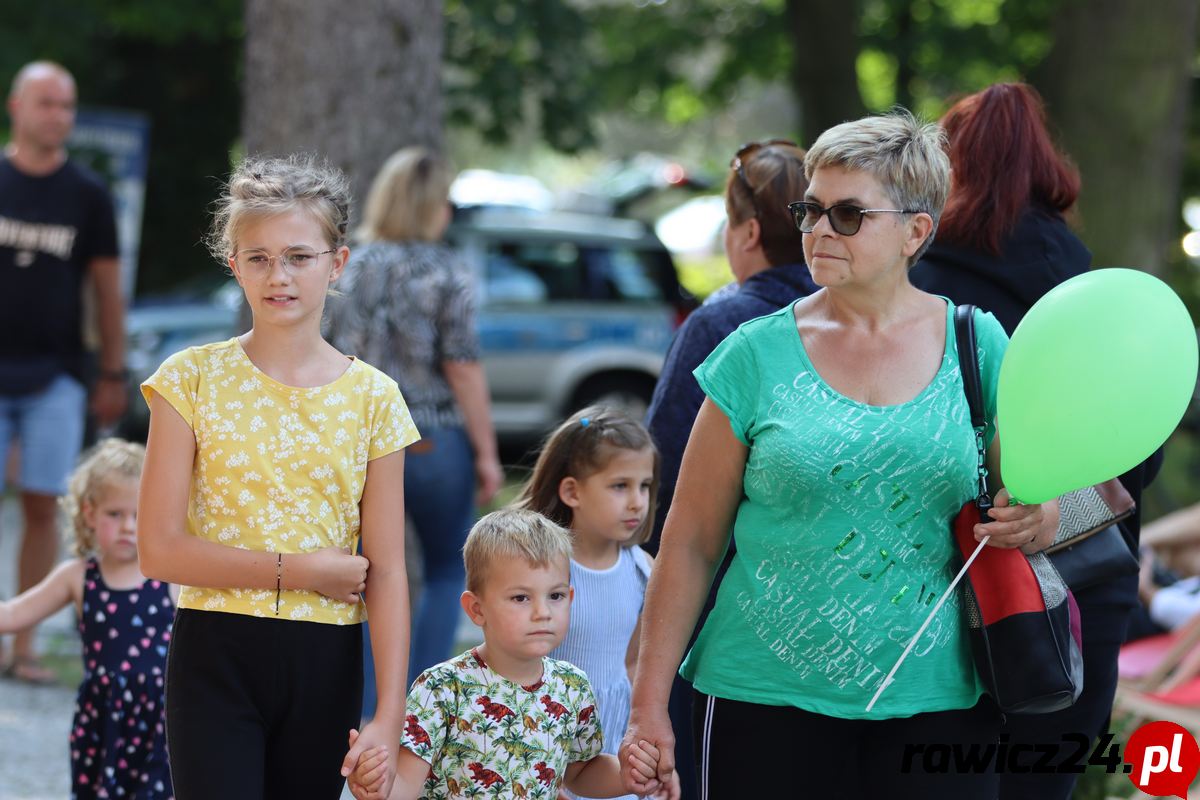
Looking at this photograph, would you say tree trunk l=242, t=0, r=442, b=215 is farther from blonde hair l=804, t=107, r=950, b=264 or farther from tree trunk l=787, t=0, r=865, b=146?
tree trunk l=787, t=0, r=865, b=146

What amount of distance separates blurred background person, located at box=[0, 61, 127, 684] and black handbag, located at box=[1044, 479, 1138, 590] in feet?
14.5

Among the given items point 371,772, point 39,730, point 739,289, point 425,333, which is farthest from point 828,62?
point 371,772

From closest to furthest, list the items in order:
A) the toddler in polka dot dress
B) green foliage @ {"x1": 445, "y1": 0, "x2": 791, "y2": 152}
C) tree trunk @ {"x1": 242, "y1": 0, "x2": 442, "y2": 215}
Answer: the toddler in polka dot dress
tree trunk @ {"x1": 242, "y1": 0, "x2": 442, "y2": 215}
green foliage @ {"x1": 445, "y1": 0, "x2": 791, "y2": 152}

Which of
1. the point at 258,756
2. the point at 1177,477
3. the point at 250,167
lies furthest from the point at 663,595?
the point at 1177,477

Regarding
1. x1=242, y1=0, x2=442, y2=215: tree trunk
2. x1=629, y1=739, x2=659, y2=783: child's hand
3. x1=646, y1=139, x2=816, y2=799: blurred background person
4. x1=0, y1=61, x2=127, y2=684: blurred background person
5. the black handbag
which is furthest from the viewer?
x1=242, y1=0, x2=442, y2=215: tree trunk

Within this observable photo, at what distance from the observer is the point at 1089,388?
2.76 meters

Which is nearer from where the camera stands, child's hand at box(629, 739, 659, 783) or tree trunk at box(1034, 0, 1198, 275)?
child's hand at box(629, 739, 659, 783)

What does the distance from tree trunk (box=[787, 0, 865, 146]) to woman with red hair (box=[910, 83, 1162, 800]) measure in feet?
31.6

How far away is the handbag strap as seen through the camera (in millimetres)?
2777

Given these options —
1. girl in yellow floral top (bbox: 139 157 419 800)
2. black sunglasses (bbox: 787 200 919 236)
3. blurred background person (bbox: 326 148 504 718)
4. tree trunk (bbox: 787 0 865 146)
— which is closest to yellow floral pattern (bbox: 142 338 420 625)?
girl in yellow floral top (bbox: 139 157 419 800)

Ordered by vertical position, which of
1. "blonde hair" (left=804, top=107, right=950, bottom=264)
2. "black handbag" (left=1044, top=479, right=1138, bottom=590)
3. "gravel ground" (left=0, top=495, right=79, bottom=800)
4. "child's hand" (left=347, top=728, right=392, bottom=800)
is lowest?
"gravel ground" (left=0, top=495, right=79, bottom=800)

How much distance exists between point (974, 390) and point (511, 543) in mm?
979

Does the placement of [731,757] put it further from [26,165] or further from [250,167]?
[26,165]

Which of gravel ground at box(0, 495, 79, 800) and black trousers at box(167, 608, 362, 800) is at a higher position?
black trousers at box(167, 608, 362, 800)
